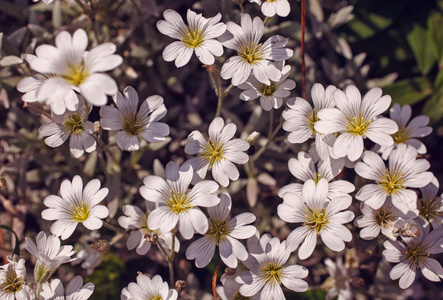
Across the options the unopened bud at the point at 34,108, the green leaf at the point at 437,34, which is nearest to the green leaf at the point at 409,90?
the green leaf at the point at 437,34

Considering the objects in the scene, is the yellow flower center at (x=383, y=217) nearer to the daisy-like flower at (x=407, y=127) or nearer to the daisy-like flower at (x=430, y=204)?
the daisy-like flower at (x=430, y=204)

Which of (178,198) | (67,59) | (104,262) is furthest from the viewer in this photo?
(104,262)

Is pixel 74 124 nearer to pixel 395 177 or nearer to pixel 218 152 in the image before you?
→ pixel 218 152

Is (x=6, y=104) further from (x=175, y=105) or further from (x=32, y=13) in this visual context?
(x=175, y=105)

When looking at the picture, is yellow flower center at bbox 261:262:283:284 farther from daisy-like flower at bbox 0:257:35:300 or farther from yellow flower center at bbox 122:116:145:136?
daisy-like flower at bbox 0:257:35:300

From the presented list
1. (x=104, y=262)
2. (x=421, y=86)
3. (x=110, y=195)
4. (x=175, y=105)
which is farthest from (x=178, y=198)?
(x=421, y=86)

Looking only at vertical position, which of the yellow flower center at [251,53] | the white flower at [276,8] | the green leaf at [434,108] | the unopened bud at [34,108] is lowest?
the green leaf at [434,108]
